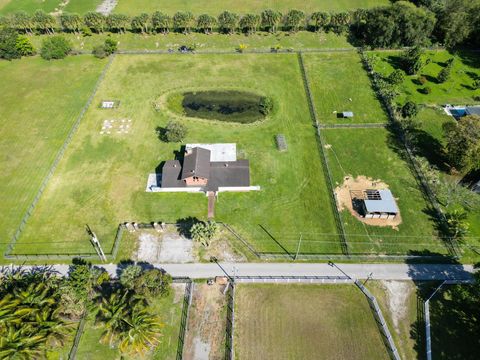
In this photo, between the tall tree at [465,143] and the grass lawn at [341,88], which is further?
the grass lawn at [341,88]

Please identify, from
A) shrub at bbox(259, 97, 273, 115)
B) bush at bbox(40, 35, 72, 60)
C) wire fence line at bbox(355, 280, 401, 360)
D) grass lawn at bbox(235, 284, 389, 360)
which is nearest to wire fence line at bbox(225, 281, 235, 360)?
grass lawn at bbox(235, 284, 389, 360)

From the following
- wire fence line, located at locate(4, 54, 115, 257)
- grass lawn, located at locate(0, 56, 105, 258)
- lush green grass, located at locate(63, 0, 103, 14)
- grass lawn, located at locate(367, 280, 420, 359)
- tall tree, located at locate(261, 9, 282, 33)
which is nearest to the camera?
grass lawn, located at locate(367, 280, 420, 359)

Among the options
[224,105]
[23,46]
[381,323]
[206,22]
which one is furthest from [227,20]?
[381,323]

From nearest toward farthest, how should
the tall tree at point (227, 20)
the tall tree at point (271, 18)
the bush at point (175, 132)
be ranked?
the bush at point (175, 132), the tall tree at point (227, 20), the tall tree at point (271, 18)

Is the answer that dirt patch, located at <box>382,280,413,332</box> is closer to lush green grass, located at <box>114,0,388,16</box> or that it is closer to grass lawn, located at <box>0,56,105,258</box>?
grass lawn, located at <box>0,56,105,258</box>

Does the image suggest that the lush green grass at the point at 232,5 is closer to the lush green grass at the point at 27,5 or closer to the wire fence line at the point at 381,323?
the lush green grass at the point at 27,5

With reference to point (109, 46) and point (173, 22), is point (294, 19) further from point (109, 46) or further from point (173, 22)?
point (109, 46)

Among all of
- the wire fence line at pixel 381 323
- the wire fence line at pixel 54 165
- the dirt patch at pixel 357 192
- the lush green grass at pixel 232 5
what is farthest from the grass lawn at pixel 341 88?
the wire fence line at pixel 54 165
